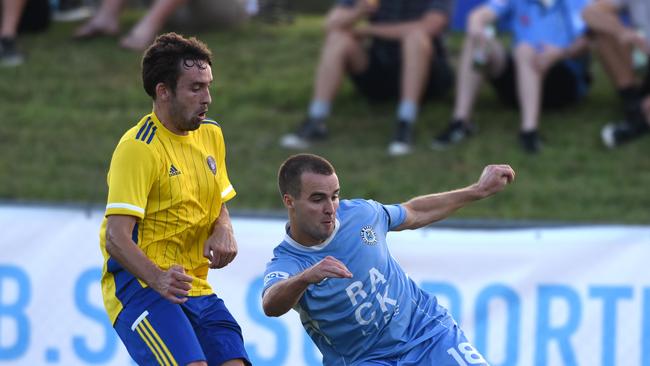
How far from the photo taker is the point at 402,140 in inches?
389

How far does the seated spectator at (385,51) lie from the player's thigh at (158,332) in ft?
16.2

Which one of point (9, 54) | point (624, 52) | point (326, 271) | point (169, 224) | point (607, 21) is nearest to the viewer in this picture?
point (326, 271)

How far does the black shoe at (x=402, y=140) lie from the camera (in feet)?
32.4

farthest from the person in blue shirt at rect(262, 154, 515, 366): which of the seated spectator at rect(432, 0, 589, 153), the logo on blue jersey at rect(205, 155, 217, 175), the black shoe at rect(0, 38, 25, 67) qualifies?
the black shoe at rect(0, 38, 25, 67)

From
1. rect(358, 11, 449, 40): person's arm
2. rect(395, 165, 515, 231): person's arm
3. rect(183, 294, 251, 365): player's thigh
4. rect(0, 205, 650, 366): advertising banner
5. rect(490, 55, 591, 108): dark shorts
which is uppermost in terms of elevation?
rect(358, 11, 449, 40): person's arm

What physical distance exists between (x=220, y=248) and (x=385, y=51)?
5391mm

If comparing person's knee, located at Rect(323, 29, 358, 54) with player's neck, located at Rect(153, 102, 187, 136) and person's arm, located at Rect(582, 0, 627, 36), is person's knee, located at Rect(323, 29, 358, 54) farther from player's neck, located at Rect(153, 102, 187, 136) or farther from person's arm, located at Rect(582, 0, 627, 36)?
player's neck, located at Rect(153, 102, 187, 136)

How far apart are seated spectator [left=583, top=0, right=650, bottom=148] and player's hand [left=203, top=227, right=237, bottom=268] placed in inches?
215

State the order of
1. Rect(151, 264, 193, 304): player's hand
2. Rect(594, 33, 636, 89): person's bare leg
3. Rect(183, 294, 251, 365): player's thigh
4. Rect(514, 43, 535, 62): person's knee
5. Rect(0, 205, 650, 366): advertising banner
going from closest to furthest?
Rect(151, 264, 193, 304): player's hand, Rect(183, 294, 251, 365): player's thigh, Rect(0, 205, 650, 366): advertising banner, Rect(514, 43, 535, 62): person's knee, Rect(594, 33, 636, 89): person's bare leg

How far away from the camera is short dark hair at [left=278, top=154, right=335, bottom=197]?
5199 mm

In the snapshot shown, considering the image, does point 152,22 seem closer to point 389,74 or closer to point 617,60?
point 389,74

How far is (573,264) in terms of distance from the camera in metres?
7.51

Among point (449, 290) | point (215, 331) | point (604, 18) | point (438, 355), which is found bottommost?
point (449, 290)

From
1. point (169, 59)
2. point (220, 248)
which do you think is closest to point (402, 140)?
point (220, 248)
